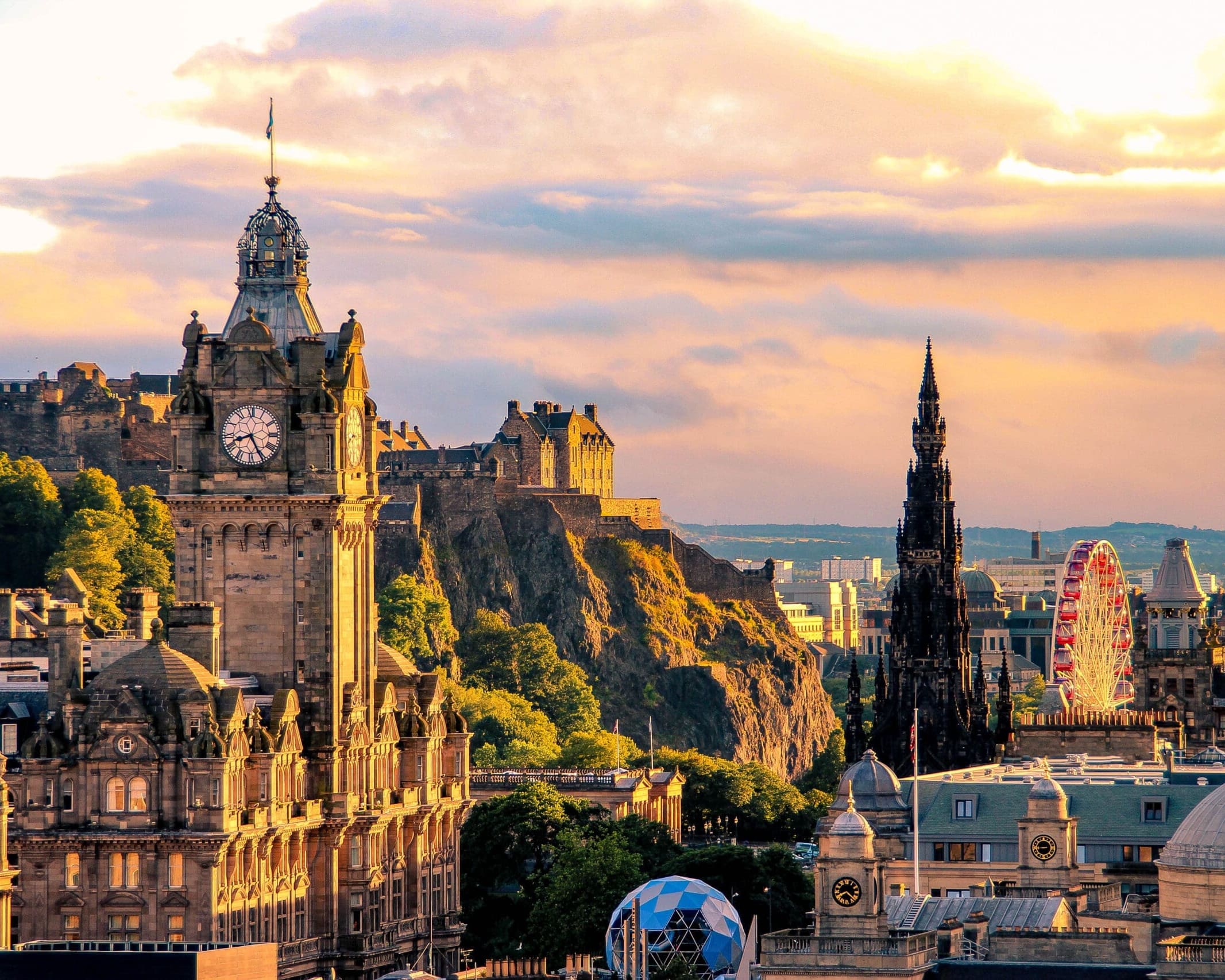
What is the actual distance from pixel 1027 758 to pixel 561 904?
34.4 m

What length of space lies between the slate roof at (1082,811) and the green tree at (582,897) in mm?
14076

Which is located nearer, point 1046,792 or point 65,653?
point 1046,792

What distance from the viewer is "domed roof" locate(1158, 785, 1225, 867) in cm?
10175

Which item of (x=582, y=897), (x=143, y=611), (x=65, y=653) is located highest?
(x=143, y=611)

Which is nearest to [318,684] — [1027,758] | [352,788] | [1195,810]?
[352,788]

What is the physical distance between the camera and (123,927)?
122 m

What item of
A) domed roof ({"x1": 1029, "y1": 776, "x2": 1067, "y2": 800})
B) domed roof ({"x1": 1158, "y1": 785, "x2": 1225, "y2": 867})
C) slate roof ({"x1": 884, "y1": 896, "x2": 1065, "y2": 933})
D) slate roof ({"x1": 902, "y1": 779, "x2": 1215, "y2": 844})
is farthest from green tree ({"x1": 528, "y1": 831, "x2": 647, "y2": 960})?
domed roof ({"x1": 1158, "y1": 785, "x2": 1225, "y2": 867})

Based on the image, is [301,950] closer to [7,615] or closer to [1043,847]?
[1043,847]

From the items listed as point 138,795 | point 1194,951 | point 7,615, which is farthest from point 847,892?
point 7,615

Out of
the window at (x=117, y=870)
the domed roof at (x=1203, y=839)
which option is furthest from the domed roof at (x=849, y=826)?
the window at (x=117, y=870)

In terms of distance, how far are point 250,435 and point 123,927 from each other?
20733mm

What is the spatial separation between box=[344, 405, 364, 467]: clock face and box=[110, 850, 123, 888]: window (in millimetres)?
19461

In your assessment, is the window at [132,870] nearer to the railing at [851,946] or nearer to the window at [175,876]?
the window at [175,876]

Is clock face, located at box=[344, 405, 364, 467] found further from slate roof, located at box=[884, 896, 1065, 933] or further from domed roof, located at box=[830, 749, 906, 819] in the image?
slate roof, located at box=[884, 896, 1065, 933]
